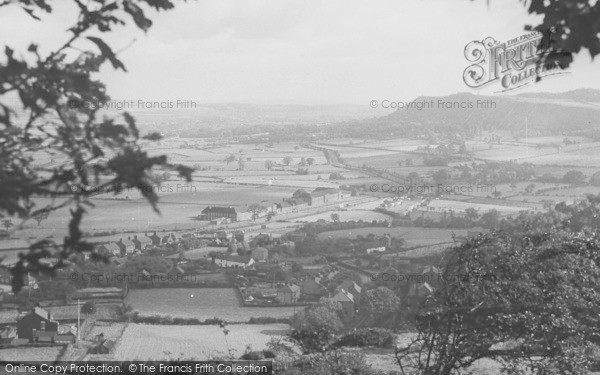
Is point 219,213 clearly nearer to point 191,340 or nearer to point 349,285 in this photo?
point 349,285

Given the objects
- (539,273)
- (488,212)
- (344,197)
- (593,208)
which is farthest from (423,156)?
(539,273)

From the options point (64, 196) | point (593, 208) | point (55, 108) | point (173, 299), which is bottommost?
point (173, 299)

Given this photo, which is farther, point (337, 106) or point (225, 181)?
point (337, 106)

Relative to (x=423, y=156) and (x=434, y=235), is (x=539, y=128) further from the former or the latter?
(x=434, y=235)

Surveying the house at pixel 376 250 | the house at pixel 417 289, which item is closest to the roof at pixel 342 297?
the house at pixel 417 289

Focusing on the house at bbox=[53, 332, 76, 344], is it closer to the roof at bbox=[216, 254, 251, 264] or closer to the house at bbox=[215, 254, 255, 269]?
the house at bbox=[215, 254, 255, 269]

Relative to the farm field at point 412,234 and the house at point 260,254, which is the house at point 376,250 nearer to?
the farm field at point 412,234

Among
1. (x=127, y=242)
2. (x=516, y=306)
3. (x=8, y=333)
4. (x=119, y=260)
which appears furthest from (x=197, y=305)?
(x=516, y=306)
